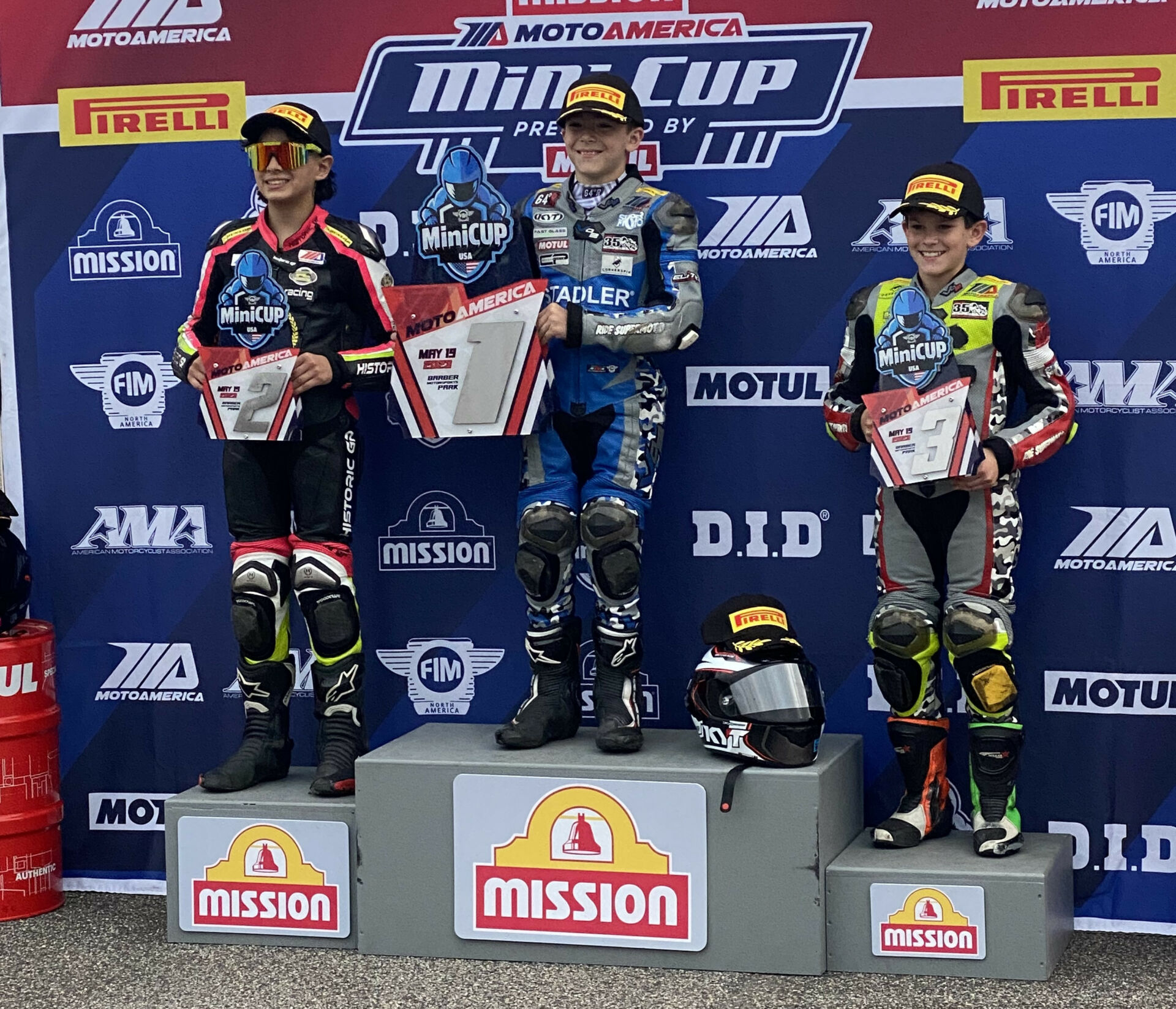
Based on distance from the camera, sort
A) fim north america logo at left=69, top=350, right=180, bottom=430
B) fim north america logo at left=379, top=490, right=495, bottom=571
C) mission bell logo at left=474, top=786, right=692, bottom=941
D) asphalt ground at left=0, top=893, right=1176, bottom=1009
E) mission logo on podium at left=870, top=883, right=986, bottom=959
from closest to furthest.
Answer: asphalt ground at left=0, top=893, right=1176, bottom=1009 → mission logo on podium at left=870, top=883, right=986, bottom=959 → mission bell logo at left=474, top=786, right=692, bottom=941 → fim north america logo at left=379, top=490, right=495, bottom=571 → fim north america logo at left=69, top=350, right=180, bottom=430

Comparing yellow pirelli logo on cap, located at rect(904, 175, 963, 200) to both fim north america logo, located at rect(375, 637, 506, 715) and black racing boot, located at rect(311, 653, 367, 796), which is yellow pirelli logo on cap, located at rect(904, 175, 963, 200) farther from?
black racing boot, located at rect(311, 653, 367, 796)

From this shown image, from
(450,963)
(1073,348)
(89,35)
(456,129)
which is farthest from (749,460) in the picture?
(89,35)

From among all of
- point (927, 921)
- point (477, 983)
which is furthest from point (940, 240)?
point (477, 983)

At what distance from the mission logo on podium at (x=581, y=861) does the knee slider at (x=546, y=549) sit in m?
0.52

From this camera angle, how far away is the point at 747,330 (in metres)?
4.54

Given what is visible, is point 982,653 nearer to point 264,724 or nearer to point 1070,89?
point 1070,89

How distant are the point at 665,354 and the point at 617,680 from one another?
92 centimetres

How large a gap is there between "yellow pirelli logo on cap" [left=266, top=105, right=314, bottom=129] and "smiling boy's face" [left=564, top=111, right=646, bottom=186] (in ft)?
2.23

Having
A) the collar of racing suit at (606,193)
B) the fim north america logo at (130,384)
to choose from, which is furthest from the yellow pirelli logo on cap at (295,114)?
the fim north america logo at (130,384)

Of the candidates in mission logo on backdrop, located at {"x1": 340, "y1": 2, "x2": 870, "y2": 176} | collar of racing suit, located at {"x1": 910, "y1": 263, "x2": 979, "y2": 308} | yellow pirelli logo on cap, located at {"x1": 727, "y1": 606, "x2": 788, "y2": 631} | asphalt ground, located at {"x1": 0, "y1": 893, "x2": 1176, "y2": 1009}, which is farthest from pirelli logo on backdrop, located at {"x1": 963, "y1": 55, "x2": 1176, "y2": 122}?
asphalt ground, located at {"x1": 0, "y1": 893, "x2": 1176, "y2": 1009}

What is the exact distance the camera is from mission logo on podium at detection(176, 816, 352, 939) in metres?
4.23

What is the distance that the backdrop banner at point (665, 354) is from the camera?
4.33m

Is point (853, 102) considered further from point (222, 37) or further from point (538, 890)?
point (538, 890)

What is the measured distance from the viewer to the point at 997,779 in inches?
162
